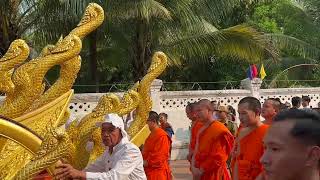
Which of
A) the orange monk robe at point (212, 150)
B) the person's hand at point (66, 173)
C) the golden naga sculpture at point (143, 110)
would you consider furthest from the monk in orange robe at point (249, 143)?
the person's hand at point (66, 173)

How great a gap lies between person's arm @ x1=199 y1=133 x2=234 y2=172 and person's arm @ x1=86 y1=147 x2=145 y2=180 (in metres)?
1.91

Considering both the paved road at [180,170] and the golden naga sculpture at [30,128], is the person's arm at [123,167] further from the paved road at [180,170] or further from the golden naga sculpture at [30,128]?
the paved road at [180,170]

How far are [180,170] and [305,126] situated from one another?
29.6 feet

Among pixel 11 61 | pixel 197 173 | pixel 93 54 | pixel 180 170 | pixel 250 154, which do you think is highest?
pixel 93 54

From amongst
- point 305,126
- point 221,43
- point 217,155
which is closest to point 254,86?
point 221,43

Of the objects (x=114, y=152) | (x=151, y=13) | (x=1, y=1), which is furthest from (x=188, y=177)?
(x=114, y=152)

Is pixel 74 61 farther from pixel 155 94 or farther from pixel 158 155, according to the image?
pixel 155 94

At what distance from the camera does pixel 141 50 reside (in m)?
13.1

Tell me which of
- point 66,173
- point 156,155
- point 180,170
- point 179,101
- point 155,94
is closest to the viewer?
point 66,173

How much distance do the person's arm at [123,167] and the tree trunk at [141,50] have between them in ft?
30.6

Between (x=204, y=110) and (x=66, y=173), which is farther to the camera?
(x=204, y=110)

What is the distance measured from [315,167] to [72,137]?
3.39m

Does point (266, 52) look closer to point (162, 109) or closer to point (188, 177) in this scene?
point (162, 109)

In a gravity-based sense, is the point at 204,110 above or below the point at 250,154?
above
